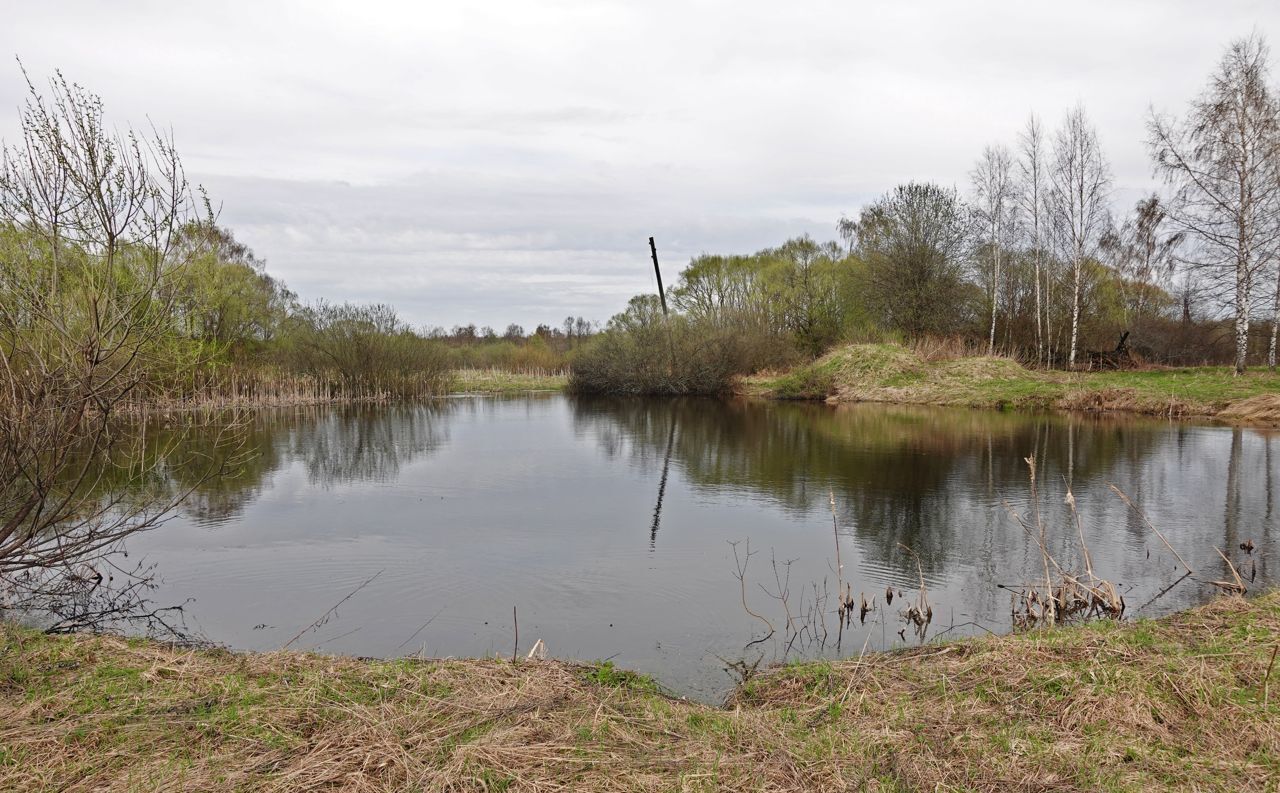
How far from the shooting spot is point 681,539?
29.8 ft

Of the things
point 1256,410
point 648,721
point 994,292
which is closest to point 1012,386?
point 994,292

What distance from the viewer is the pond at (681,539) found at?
623cm

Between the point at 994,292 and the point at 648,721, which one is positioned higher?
the point at 994,292

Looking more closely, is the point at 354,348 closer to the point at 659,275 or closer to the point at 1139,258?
the point at 659,275

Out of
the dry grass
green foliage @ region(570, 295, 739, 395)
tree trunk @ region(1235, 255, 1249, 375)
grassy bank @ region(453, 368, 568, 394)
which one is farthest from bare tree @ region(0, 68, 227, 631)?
grassy bank @ region(453, 368, 568, 394)

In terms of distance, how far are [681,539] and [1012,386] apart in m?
20.8

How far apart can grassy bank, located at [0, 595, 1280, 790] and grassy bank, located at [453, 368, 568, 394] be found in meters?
36.9

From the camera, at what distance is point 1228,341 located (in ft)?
96.7

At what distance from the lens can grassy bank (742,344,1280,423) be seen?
805 inches

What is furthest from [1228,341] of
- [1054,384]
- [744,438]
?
[744,438]

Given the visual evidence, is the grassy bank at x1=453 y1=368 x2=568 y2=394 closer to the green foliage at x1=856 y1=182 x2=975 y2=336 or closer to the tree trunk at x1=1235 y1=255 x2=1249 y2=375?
the green foliage at x1=856 y1=182 x2=975 y2=336

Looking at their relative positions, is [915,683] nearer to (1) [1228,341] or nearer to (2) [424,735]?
(2) [424,735]

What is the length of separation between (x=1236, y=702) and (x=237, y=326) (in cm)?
3149

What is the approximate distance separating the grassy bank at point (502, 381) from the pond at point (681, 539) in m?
24.4
